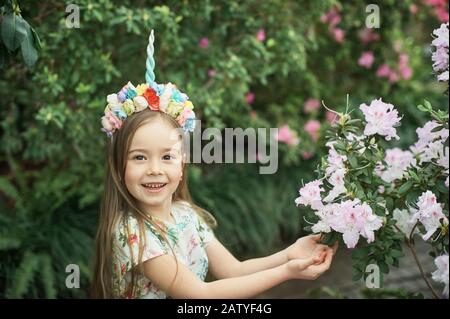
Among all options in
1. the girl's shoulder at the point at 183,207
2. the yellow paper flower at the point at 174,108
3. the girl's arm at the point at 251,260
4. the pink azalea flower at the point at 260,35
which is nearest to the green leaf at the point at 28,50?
Result: the yellow paper flower at the point at 174,108

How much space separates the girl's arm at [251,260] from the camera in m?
2.48

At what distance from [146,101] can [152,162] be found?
247 mm

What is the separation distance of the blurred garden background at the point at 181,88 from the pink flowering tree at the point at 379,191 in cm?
127

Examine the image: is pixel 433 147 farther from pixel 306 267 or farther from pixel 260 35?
pixel 260 35

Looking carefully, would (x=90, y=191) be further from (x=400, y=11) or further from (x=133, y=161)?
(x=400, y=11)

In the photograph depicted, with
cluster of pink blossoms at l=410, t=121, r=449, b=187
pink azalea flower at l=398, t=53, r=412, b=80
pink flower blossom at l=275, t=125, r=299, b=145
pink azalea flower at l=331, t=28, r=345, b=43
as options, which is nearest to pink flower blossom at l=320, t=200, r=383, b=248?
cluster of pink blossoms at l=410, t=121, r=449, b=187

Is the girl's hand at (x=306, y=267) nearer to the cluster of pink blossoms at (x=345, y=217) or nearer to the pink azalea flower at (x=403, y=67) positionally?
the cluster of pink blossoms at (x=345, y=217)

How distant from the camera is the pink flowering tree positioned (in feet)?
7.51

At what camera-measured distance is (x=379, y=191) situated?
2654 mm

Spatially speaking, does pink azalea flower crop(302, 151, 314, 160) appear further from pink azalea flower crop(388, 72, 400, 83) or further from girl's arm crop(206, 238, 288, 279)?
girl's arm crop(206, 238, 288, 279)

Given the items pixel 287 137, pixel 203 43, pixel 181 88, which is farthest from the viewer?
pixel 287 137

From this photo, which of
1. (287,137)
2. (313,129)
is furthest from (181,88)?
(313,129)
